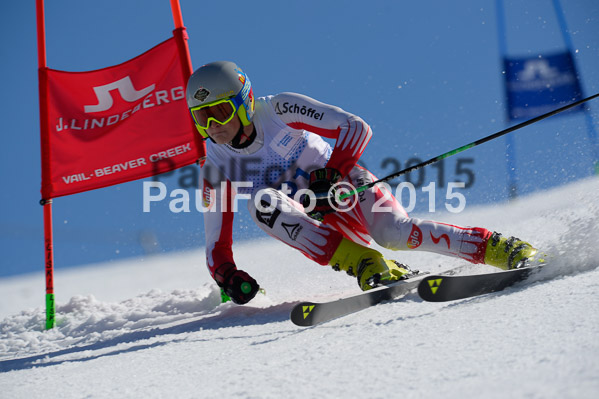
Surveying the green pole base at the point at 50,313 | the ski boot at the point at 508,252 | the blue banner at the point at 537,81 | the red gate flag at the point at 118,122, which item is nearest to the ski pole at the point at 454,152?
the ski boot at the point at 508,252

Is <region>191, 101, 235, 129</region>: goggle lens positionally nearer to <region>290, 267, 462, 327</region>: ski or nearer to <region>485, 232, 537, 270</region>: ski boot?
<region>290, 267, 462, 327</region>: ski

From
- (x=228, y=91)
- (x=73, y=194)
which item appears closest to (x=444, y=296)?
(x=228, y=91)

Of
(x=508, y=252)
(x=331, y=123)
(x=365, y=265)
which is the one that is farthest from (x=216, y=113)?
(x=508, y=252)

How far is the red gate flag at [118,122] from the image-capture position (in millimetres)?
4883

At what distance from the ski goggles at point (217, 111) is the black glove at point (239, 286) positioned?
3.06ft

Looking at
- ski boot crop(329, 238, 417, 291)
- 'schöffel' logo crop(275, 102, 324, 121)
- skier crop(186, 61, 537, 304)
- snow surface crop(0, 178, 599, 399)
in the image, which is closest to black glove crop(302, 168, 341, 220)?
skier crop(186, 61, 537, 304)

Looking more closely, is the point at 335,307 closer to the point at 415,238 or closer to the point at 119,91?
the point at 415,238

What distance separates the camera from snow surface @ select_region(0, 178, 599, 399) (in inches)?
62.4

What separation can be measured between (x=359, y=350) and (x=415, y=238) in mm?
1359

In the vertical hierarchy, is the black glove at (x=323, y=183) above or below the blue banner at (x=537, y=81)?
below

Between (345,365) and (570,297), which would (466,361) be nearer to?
(345,365)

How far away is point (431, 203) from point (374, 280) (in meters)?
2.64

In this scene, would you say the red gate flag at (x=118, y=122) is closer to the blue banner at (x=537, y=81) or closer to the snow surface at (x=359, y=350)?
the snow surface at (x=359, y=350)

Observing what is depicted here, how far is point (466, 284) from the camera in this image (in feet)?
8.62
